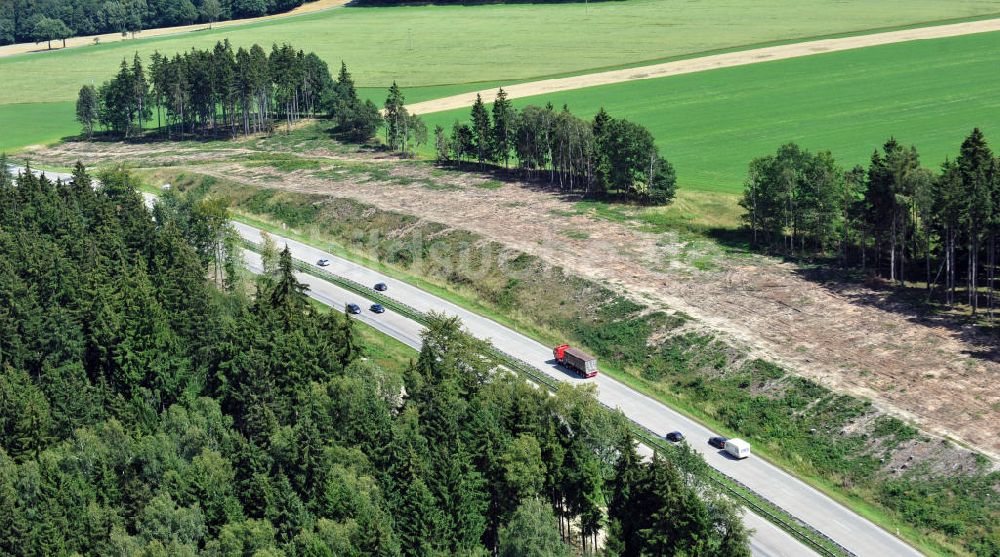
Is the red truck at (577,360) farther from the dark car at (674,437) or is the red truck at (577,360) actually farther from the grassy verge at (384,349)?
the grassy verge at (384,349)

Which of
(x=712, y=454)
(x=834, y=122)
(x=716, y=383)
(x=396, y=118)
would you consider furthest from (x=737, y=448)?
(x=396, y=118)

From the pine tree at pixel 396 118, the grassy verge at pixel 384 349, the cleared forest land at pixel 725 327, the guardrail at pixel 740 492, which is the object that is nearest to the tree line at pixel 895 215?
the cleared forest land at pixel 725 327

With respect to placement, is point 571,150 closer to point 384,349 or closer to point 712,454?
point 384,349

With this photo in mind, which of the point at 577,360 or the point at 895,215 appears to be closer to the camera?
the point at 577,360

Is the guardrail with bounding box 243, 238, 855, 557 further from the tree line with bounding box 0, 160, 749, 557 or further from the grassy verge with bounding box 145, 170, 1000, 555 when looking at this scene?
the grassy verge with bounding box 145, 170, 1000, 555

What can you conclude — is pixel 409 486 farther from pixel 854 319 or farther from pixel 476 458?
pixel 854 319

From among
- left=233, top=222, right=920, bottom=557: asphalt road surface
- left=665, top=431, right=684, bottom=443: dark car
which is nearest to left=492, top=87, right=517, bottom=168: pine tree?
left=233, top=222, right=920, bottom=557: asphalt road surface
